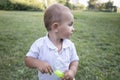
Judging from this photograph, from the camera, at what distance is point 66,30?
1.93 meters

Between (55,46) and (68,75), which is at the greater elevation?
(55,46)

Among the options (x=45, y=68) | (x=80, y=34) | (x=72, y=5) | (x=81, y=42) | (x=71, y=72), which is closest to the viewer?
(x=45, y=68)

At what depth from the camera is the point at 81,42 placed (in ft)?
14.4

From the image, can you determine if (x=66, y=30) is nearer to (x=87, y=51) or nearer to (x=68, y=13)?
(x=68, y=13)

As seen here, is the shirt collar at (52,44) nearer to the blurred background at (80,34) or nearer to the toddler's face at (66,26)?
the toddler's face at (66,26)

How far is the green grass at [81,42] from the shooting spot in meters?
3.36

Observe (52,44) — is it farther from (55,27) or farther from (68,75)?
(68,75)

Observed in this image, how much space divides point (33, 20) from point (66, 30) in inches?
123

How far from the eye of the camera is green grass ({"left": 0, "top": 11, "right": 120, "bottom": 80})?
336 centimetres

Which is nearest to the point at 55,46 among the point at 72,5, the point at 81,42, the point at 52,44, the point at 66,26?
→ the point at 52,44

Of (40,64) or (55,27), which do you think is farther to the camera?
(55,27)

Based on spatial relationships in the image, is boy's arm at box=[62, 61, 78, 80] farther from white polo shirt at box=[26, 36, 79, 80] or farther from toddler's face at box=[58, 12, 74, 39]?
toddler's face at box=[58, 12, 74, 39]

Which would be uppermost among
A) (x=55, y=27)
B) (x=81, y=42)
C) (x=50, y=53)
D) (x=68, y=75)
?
(x=55, y=27)

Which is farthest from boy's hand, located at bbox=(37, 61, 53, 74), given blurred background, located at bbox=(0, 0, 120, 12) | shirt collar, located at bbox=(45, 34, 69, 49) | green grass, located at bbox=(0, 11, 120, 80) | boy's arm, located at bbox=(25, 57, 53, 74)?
blurred background, located at bbox=(0, 0, 120, 12)
